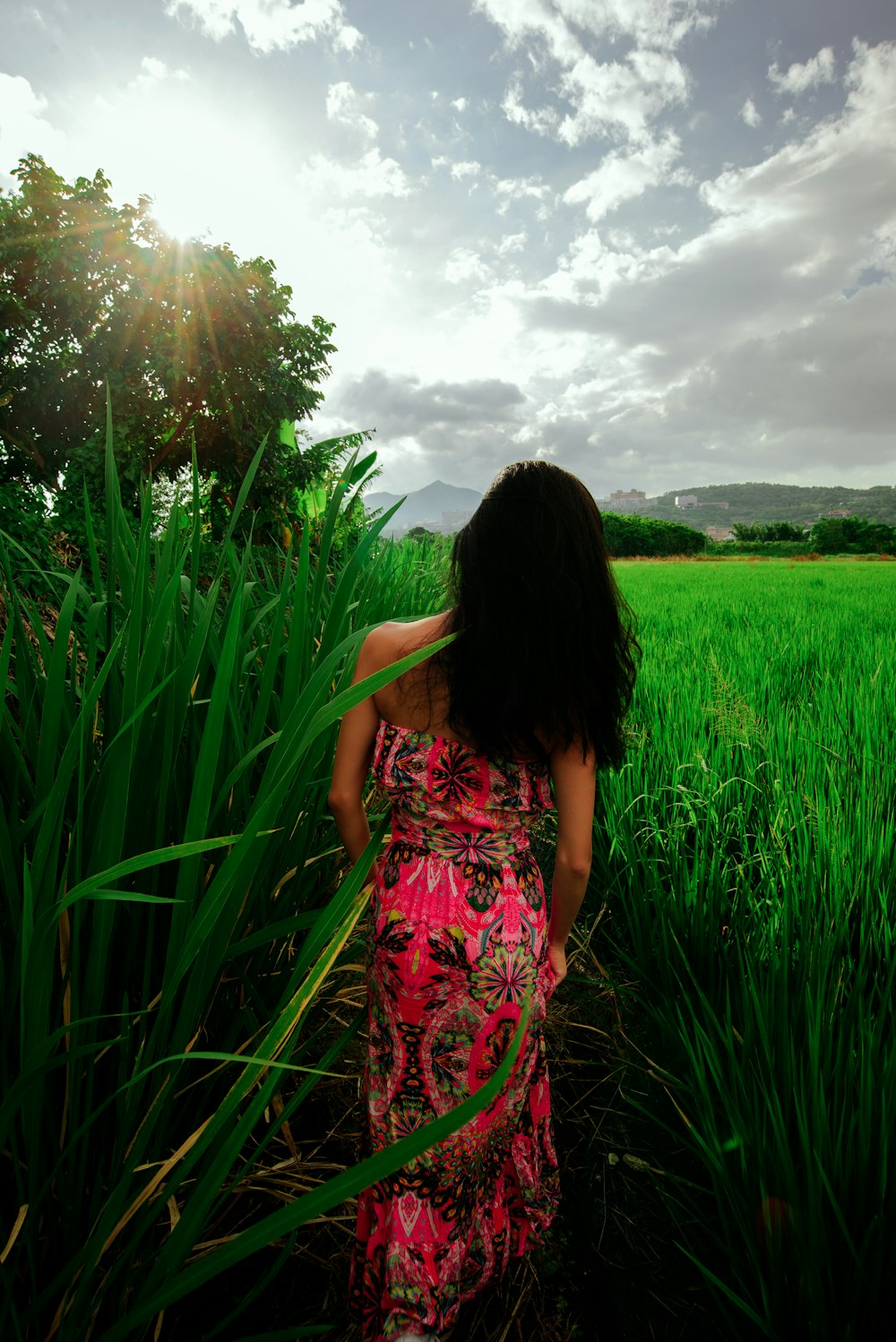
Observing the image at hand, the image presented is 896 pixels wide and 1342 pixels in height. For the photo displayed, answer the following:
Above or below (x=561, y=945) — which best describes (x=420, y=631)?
above

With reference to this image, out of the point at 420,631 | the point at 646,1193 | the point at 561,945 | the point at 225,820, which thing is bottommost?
the point at 646,1193

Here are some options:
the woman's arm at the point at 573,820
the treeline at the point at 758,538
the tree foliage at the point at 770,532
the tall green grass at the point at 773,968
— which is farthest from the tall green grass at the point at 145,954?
the tree foliage at the point at 770,532

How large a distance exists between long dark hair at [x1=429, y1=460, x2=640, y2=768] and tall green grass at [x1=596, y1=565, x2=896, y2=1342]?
602 mm

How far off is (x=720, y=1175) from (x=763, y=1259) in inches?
4.6

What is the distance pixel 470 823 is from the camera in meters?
1.11

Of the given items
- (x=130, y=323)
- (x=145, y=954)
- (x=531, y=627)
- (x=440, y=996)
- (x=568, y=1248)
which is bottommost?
(x=568, y=1248)

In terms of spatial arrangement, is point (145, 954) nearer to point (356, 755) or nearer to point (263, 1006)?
point (263, 1006)

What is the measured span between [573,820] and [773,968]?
0.55 m

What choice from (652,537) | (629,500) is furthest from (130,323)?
(629,500)

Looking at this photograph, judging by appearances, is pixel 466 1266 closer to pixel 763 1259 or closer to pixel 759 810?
pixel 763 1259

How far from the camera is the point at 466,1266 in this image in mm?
1162

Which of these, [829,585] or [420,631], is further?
[829,585]

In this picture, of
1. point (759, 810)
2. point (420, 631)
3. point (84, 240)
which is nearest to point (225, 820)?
point (420, 631)

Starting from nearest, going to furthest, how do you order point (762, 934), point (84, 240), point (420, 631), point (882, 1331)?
point (882, 1331)
point (420, 631)
point (762, 934)
point (84, 240)
